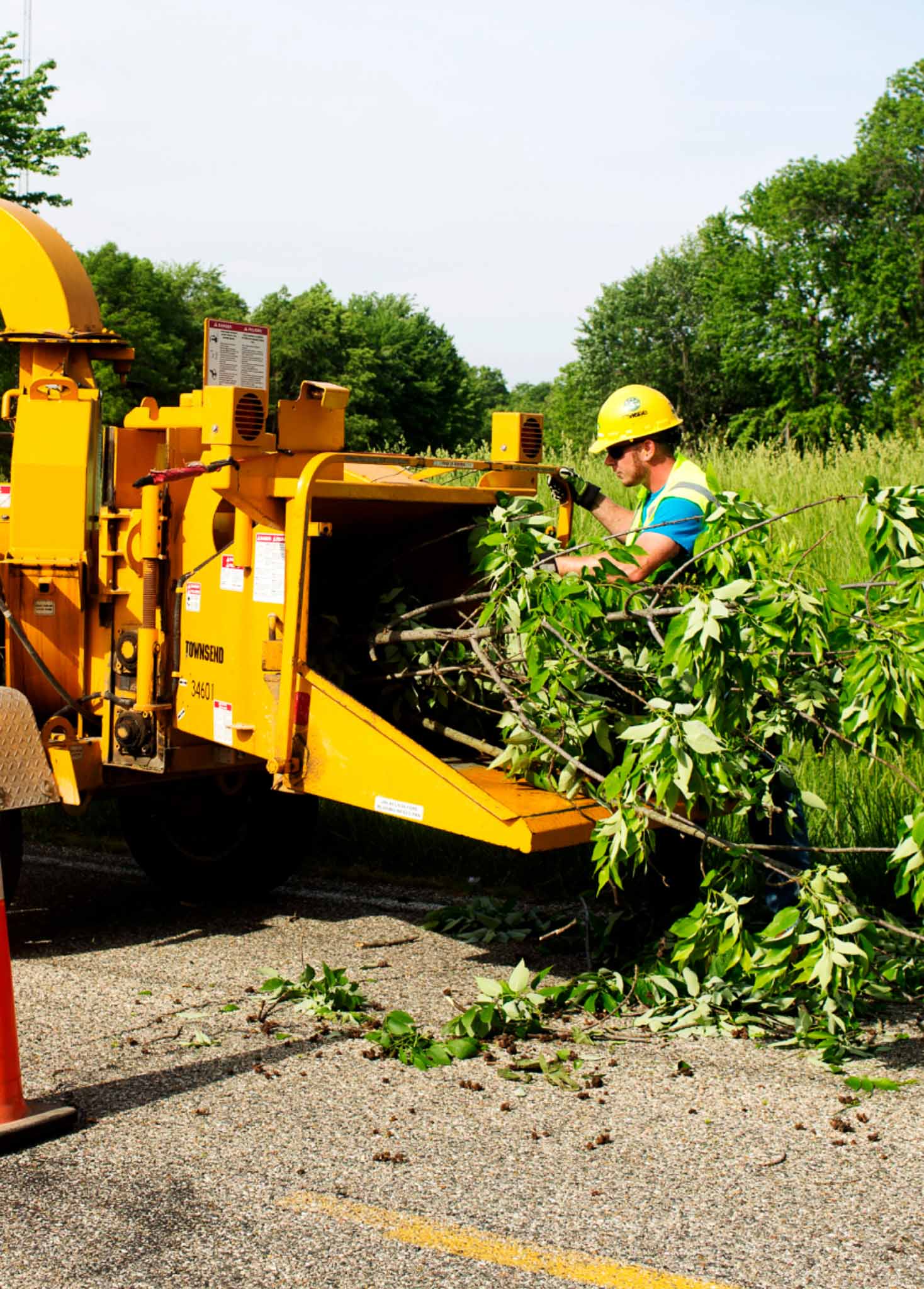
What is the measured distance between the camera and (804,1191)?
12.8 ft

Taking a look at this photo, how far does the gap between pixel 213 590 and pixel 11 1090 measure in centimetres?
236

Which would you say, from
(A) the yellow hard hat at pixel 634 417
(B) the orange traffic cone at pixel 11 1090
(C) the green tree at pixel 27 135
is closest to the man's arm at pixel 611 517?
(A) the yellow hard hat at pixel 634 417

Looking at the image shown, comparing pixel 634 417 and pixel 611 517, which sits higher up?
pixel 634 417

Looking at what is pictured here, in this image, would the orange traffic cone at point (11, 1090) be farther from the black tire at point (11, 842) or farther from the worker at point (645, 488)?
the worker at point (645, 488)

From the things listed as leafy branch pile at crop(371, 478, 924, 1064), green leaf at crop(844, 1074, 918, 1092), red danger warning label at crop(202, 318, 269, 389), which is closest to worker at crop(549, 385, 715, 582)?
leafy branch pile at crop(371, 478, 924, 1064)

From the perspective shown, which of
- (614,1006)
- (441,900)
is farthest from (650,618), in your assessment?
(441,900)

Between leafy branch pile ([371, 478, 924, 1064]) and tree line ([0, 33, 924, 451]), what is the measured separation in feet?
155

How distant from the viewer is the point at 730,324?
64.2 metres

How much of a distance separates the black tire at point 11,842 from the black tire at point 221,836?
684 millimetres

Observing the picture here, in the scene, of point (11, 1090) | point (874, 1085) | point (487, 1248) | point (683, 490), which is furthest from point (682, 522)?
point (11, 1090)

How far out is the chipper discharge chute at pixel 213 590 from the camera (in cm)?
533

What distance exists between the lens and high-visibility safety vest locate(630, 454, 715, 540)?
5.38m

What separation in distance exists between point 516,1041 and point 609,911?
5.59 ft

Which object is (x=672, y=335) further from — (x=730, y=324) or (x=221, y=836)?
(x=221, y=836)
